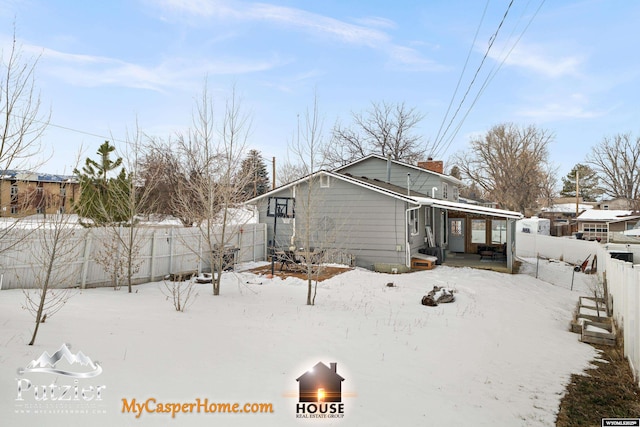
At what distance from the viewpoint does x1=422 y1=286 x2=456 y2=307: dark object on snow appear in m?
9.57

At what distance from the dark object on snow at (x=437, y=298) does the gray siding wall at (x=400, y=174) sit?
1166 cm

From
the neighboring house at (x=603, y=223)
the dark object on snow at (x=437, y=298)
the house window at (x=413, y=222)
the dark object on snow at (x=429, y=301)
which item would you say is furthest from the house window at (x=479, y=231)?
the neighboring house at (x=603, y=223)

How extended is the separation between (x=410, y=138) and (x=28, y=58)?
33.0 meters

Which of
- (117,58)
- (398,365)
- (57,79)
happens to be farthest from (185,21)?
(398,365)

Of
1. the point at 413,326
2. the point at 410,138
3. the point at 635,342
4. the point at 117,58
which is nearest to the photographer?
the point at 635,342

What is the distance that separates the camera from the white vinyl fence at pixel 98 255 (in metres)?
8.42

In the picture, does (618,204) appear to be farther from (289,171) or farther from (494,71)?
(494,71)

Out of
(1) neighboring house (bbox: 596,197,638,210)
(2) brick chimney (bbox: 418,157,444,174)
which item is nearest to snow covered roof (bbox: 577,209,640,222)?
(1) neighboring house (bbox: 596,197,638,210)

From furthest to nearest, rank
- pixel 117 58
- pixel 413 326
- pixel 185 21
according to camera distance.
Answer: pixel 117 58 → pixel 185 21 → pixel 413 326

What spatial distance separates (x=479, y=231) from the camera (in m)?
20.7

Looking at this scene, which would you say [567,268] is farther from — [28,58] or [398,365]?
[28,58]

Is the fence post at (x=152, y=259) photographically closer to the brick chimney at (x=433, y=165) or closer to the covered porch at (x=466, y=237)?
the covered porch at (x=466, y=237)

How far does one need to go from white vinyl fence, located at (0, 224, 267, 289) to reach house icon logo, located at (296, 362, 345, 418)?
18.9 ft

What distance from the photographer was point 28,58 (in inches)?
205
